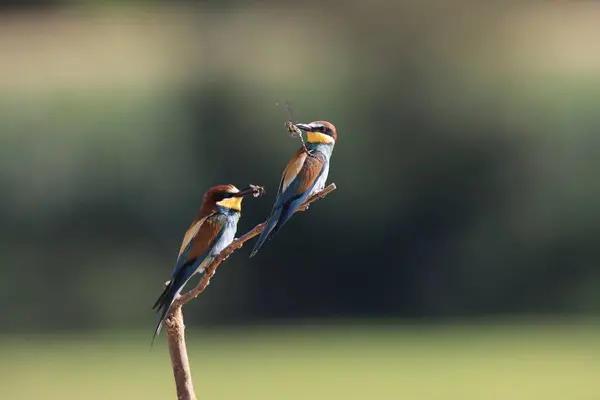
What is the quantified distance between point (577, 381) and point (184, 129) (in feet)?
7.13

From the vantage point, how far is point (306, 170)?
113 cm

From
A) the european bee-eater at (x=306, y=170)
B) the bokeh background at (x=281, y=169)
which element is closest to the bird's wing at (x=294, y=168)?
the european bee-eater at (x=306, y=170)

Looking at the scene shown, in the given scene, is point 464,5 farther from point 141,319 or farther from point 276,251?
point 141,319

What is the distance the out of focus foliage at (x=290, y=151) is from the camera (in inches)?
224

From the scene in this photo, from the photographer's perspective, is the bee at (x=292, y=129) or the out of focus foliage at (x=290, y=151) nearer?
the bee at (x=292, y=129)

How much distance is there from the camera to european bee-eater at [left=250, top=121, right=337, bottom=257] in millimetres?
1091

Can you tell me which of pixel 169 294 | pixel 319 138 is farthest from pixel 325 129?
pixel 169 294

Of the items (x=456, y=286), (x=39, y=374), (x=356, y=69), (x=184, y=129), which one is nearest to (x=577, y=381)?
(x=456, y=286)

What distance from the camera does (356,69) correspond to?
5980 mm

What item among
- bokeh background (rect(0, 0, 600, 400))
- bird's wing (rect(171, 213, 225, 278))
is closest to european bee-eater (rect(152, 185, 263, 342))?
bird's wing (rect(171, 213, 225, 278))

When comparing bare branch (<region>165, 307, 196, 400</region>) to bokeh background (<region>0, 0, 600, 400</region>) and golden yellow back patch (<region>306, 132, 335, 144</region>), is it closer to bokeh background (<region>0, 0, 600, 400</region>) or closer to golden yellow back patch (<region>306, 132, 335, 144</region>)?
golden yellow back patch (<region>306, 132, 335, 144</region>)

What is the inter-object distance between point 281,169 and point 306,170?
13.9ft

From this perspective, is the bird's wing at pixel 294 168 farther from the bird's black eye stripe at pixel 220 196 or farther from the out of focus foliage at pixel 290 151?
the out of focus foliage at pixel 290 151

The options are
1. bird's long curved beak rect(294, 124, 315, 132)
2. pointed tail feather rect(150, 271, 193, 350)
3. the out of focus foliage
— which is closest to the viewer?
pointed tail feather rect(150, 271, 193, 350)
